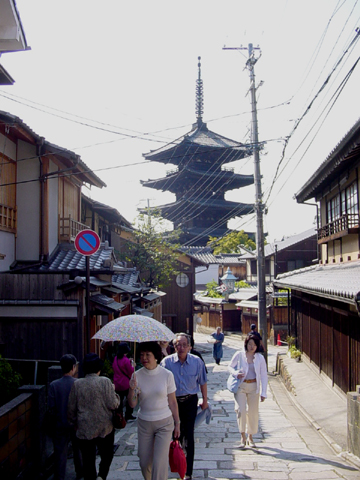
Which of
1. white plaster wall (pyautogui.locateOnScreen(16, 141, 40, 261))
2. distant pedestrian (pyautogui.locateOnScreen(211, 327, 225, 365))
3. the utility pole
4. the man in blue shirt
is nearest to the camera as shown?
the man in blue shirt

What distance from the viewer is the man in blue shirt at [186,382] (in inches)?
229

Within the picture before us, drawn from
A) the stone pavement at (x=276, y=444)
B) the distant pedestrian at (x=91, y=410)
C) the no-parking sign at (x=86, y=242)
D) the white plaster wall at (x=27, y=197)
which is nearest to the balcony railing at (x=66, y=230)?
the white plaster wall at (x=27, y=197)

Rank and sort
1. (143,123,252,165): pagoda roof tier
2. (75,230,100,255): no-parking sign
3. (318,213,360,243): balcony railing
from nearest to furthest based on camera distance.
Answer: (75,230,100,255): no-parking sign, (318,213,360,243): balcony railing, (143,123,252,165): pagoda roof tier

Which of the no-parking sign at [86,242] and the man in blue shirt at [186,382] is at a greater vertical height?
the no-parking sign at [86,242]

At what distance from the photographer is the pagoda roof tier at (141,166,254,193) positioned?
45.7m

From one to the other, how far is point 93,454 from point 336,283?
6858 millimetres

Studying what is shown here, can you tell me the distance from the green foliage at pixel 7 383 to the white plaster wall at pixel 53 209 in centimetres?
590

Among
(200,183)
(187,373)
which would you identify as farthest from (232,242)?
(187,373)

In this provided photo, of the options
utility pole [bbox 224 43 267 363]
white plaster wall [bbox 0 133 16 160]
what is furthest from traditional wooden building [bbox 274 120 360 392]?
white plaster wall [bbox 0 133 16 160]

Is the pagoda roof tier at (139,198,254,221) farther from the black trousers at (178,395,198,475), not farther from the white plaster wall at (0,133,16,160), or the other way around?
the black trousers at (178,395,198,475)

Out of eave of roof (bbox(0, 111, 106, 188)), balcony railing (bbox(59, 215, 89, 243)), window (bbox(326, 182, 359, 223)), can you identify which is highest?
eave of roof (bbox(0, 111, 106, 188))

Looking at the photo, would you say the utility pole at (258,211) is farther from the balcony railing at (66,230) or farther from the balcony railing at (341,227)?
the balcony railing at (66,230)

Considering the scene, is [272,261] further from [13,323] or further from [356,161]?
[13,323]

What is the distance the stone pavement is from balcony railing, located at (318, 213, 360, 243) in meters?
4.22
